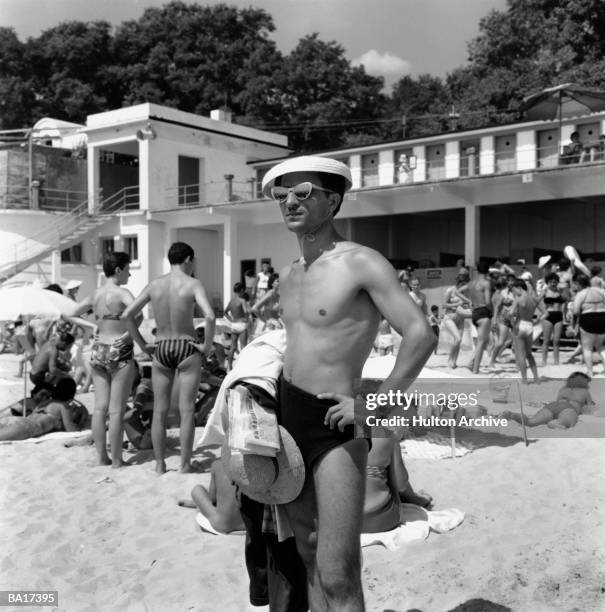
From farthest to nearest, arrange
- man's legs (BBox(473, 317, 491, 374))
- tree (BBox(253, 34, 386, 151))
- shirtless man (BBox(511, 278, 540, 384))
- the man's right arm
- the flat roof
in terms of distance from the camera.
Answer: tree (BBox(253, 34, 386, 151))
the flat roof
man's legs (BBox(473, 317, 491, 374))
shirtless man (BBox(511, 278, 540, 384))
the man's right arm

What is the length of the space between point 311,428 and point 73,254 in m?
28.3

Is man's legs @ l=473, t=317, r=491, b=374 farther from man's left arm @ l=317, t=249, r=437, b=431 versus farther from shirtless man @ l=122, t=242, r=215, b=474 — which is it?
man's left arm @ l=317, t=249, r=437, b=431

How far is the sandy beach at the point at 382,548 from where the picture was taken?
3570mm

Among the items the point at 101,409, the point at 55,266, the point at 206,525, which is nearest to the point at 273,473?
the point at 206,525

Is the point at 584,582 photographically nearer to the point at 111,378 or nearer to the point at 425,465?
the point at 425,465

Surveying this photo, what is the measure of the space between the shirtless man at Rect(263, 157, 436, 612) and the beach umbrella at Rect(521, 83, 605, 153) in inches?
689

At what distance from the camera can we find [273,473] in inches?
98.4

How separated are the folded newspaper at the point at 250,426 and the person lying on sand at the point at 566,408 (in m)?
3.66

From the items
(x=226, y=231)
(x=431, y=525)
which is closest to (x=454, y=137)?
(x=226, y=231)

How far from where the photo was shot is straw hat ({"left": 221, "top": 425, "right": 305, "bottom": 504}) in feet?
8.11

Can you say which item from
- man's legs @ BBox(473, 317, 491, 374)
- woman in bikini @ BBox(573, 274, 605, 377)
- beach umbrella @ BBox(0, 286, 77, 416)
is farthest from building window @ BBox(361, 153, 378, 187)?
beach umbrella @ BBox(0, 286, 77, 416)

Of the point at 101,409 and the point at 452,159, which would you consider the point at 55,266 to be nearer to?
the point at 452,159

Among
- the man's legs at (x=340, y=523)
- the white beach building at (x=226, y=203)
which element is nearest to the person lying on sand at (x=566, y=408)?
the man's legs at (x=340, y=523)

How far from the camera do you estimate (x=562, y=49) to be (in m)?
30.1
